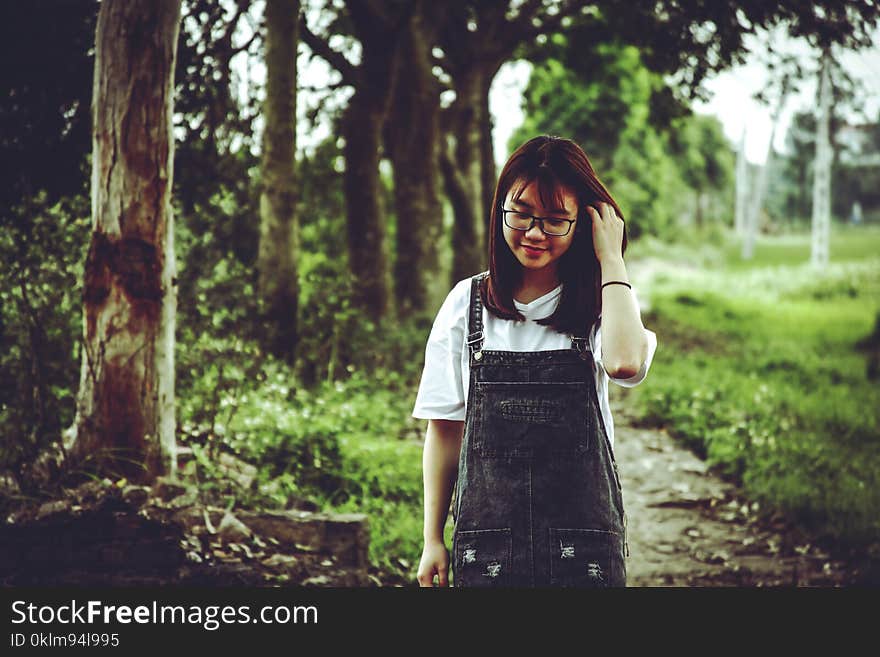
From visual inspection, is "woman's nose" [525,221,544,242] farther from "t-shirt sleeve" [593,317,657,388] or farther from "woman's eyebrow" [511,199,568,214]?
"t-shirt sleeve" [593,317,657,388]

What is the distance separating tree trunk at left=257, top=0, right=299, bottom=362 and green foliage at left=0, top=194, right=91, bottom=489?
2.20 meters

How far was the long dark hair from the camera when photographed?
2.28m

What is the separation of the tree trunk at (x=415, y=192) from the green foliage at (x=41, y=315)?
8.00 meters

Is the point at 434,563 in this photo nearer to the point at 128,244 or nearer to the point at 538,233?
the point at 538,233

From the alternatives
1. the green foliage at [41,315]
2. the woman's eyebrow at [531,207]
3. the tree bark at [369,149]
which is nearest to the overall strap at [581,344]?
the woman's eyebrow at [531,207]

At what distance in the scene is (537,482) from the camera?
86.3 inches

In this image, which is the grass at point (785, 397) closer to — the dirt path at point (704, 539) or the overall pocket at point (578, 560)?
the dirt path at point (704, 539)

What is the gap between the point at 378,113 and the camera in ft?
39.6

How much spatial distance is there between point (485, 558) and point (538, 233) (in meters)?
0.87

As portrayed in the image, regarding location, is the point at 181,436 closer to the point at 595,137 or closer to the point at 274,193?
the point at 274,193

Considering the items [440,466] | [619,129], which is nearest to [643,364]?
[440,466]

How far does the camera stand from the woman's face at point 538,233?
228 cm

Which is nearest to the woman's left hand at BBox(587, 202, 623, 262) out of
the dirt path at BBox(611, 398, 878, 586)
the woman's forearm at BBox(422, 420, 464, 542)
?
the woman's forearm at BBox(422, 420, 464, 542)

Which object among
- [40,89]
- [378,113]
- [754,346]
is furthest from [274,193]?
[754,346]
